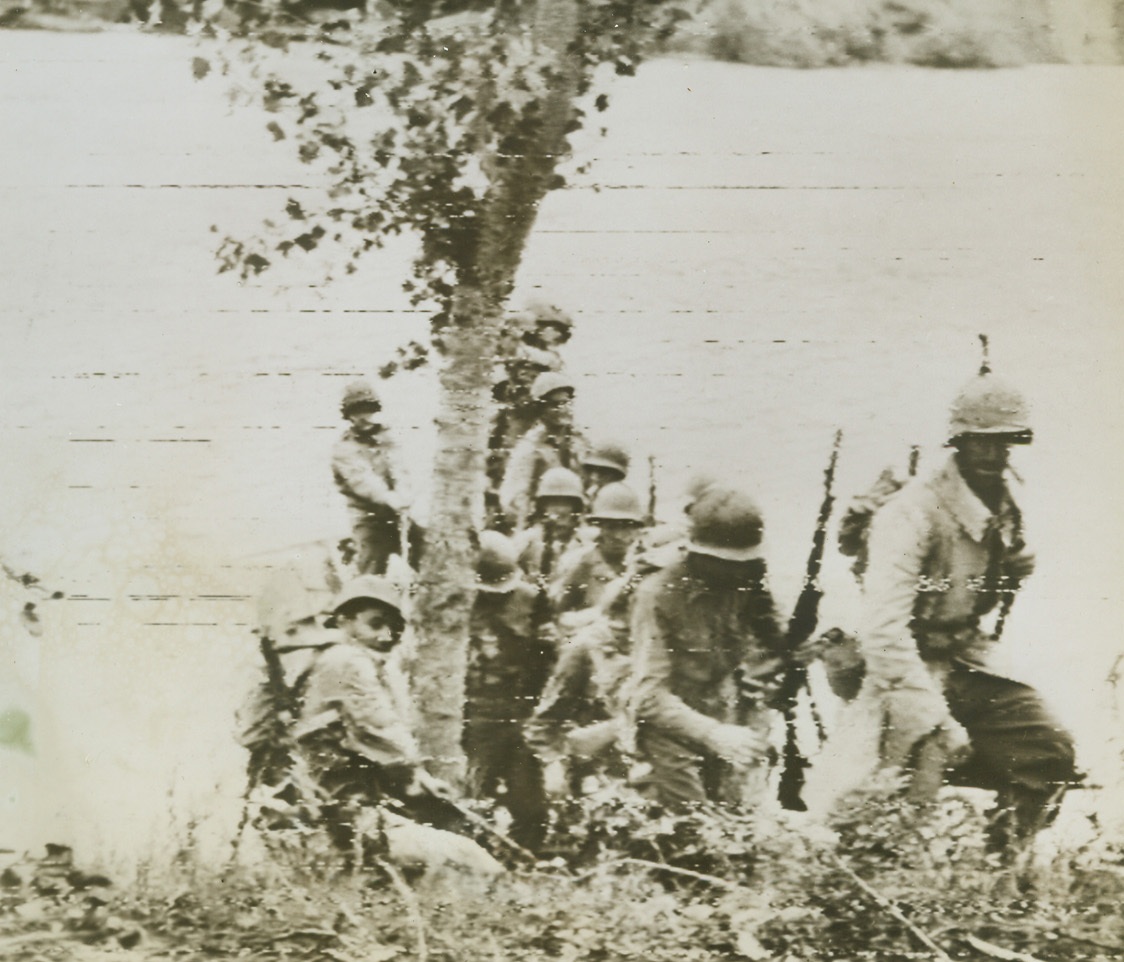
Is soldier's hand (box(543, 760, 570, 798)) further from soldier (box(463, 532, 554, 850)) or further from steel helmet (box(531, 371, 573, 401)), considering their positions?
steel helmet (box(531, 371, 573, 401))

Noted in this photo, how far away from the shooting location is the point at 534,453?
119 centimetres

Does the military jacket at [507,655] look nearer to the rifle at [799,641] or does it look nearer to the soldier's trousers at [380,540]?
the soldier's trousers at [380,540]

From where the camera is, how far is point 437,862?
116 cm

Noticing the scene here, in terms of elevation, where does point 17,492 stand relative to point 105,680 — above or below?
above

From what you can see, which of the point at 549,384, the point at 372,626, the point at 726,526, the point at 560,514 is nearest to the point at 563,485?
the point at 560,514

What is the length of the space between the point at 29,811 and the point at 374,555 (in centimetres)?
66

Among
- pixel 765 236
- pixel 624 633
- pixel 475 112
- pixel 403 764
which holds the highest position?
pixel 475 112

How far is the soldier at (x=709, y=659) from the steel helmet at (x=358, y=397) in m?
A: 0.52

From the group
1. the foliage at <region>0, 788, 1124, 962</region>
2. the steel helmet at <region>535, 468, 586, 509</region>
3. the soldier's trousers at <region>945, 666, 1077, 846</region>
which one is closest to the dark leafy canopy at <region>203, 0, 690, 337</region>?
the steel helmet at <region>535, 468, 586, 509</region>

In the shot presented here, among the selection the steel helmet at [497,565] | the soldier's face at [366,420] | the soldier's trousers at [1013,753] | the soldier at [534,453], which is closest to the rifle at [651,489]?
the soldier at [534,453]

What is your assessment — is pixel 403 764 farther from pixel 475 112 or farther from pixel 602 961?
pixel 475 112

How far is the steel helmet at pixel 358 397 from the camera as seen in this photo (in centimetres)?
119

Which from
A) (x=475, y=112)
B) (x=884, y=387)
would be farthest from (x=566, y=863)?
(x=475, y=112)

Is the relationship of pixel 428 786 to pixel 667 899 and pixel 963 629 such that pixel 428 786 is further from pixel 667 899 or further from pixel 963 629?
pixel 963 629
